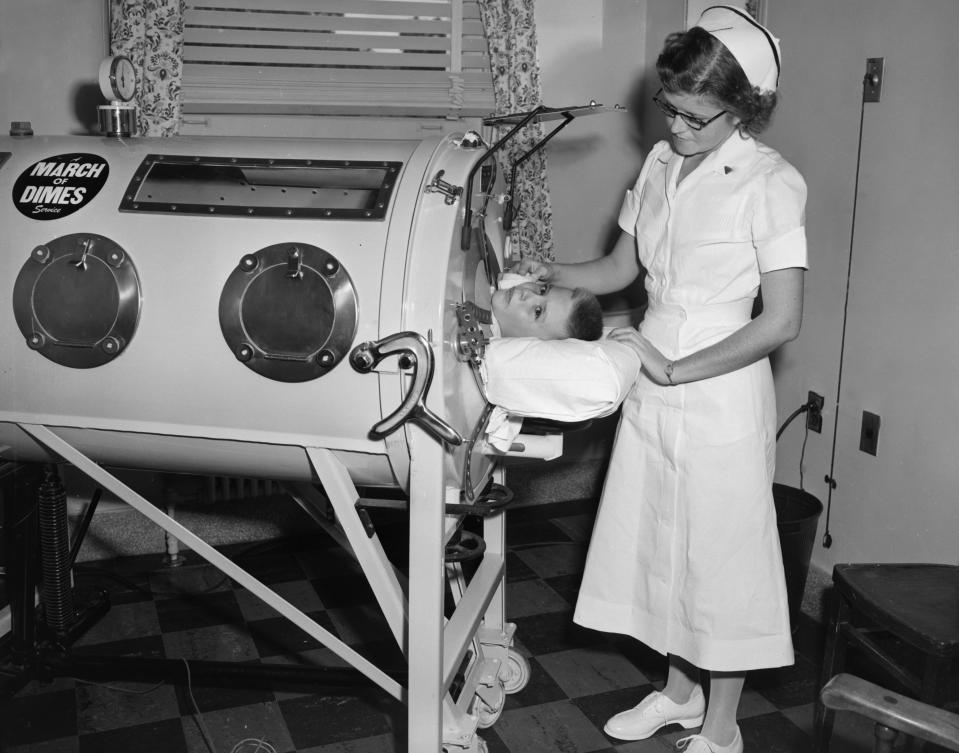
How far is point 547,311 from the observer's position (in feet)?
6.91

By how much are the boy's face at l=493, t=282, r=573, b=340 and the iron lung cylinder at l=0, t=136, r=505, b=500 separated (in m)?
0.14

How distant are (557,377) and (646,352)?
0.94 ft

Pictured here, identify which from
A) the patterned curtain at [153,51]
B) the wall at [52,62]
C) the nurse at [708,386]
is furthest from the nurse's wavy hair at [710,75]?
the wall at [52,62]

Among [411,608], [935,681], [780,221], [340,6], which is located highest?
[340,6]

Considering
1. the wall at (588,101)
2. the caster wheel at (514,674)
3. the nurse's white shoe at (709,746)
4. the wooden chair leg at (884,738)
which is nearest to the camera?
the wooden chair leg at (884,738)

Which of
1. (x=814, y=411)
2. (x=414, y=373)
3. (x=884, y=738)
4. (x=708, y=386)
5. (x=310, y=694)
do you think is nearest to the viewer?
(x=884, y=738)

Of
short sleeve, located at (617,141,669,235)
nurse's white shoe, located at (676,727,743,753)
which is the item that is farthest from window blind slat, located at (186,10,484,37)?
Result: nurse's white shoe, located at (676,727,743,753)

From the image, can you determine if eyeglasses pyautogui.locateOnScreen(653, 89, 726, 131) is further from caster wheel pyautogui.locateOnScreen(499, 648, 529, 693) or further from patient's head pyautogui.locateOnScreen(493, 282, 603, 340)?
caster wheel pyautogui.locateOnScreen(499, 648, 529, 693)

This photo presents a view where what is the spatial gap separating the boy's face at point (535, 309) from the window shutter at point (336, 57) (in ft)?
5.17

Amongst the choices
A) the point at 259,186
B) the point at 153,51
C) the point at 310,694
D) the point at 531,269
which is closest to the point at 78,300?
the point at 259,186

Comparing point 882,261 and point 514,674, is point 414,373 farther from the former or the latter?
point 882,261

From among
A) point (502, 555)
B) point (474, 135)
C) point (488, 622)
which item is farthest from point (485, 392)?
point (488, 622)

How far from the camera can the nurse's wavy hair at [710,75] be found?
6.36 feet

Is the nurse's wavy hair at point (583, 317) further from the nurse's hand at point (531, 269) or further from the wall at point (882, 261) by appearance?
the wall at point (882, 261)
